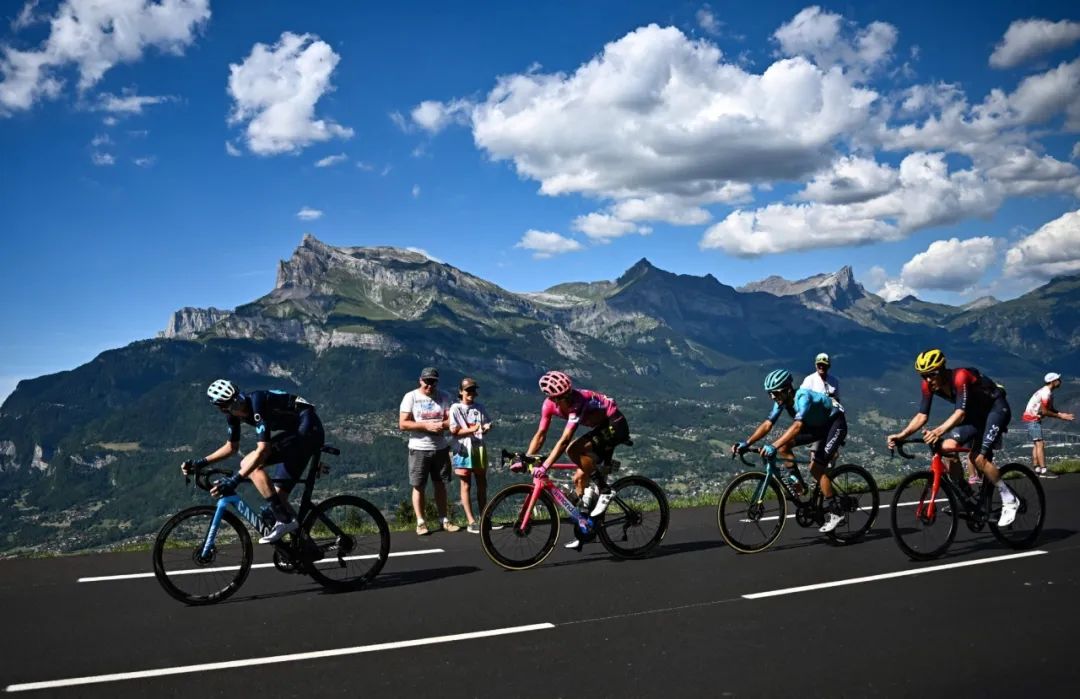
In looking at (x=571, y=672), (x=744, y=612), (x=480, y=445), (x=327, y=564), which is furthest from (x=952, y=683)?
(x=480, y=445)

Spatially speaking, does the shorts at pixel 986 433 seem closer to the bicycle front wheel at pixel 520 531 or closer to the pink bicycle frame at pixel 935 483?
the pink bicycle frame at pixel 935 483

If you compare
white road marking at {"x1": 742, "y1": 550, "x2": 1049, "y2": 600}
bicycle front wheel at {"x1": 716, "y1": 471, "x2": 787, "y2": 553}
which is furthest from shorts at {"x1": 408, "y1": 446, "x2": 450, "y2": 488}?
white road marking at {"x1": 742, "y1": 550, "x2": 1049, "y2": 600}

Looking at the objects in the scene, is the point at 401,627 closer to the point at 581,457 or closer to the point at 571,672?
the point at 571,672

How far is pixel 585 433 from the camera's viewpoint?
380 inches

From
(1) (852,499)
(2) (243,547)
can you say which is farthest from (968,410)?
(2) (243,547)

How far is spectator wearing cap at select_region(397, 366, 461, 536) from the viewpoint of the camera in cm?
1231

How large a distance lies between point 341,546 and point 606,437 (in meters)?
3.30

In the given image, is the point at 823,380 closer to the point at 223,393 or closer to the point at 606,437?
the point at 606,437

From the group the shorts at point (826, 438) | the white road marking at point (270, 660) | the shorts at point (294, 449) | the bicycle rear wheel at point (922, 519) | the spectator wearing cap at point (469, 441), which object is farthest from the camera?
the spectator wearing cap at point (469, 441)

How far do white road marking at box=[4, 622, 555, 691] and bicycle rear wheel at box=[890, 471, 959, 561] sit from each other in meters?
4.54

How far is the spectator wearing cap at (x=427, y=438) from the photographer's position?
12312 millimetres

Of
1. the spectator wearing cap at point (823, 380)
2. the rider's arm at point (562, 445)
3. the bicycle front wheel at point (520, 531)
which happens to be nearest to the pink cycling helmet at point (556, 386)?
the rider's arm at point (562, 445)

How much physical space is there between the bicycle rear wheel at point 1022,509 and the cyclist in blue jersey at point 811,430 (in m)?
1.73

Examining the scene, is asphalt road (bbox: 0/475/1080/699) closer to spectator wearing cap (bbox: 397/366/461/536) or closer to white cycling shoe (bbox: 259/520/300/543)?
white cycling shoe (bbox: 259/520/300/543)
